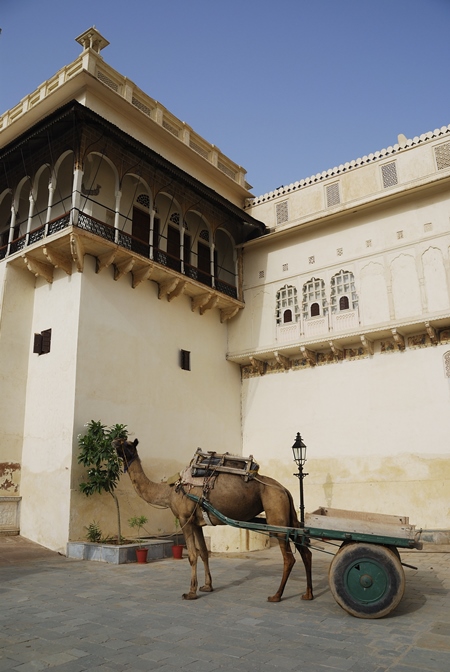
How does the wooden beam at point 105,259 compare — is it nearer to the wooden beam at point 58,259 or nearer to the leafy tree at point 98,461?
the wooden beam at point 58,259

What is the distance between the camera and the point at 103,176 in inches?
562

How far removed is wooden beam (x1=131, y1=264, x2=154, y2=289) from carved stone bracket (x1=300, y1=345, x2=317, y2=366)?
5079mm

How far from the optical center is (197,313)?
16391mm

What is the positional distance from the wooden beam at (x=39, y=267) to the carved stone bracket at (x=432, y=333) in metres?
9.99

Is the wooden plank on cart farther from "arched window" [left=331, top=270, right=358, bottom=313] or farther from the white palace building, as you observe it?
"arched window" [left=331, top=270, right=358, bottom=313]

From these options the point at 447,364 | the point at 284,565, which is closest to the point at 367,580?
the point at 284,565

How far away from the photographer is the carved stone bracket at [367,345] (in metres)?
14.5

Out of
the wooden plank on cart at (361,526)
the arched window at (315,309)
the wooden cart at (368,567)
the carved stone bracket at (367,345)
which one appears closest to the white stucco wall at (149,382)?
the arched window at (315,309)

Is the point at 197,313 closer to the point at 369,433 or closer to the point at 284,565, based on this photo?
the point at 369,433

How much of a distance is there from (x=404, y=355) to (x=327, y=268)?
3.50m

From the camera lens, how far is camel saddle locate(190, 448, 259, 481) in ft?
22.8

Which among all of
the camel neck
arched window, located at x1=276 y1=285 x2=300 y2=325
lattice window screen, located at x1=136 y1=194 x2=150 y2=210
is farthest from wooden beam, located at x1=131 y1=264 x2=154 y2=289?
the camel neck

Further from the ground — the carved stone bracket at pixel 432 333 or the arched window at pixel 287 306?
the arched window at pixel 287 306

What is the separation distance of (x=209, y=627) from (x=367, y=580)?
1.74 meters
